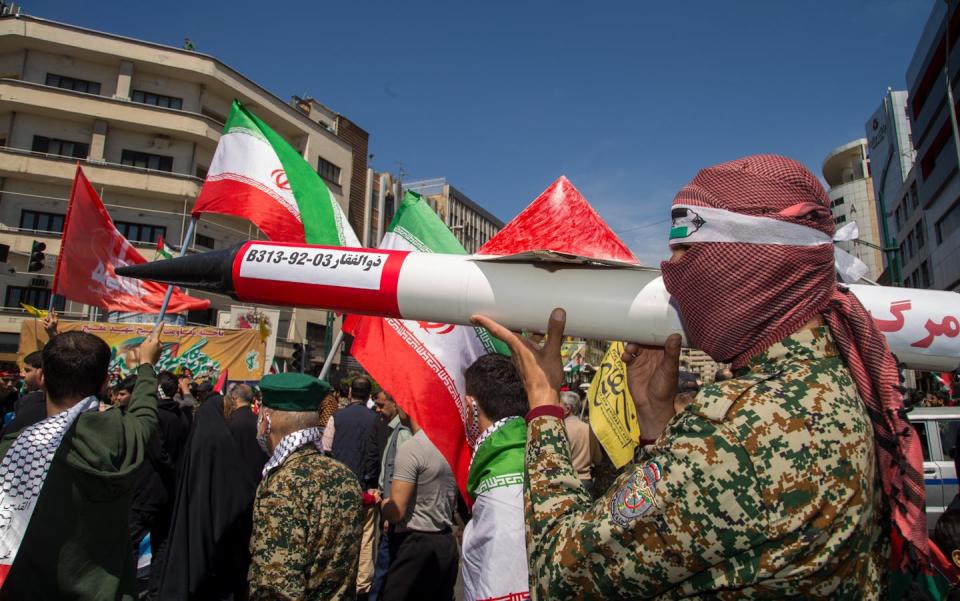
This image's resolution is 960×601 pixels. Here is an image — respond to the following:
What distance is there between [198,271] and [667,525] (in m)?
2.48

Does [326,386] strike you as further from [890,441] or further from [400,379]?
[890,441]

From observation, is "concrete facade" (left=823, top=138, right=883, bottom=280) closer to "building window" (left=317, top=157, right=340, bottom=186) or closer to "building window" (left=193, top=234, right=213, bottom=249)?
"building window" (left=317, top=157, right=340, bottom=186)

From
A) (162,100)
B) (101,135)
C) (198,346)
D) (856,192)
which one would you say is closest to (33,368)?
(198,346)

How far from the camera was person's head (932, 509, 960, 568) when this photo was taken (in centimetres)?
310

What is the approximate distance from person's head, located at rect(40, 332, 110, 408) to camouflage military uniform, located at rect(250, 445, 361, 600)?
1018 millimetres

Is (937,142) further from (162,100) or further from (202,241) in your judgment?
(162,100)

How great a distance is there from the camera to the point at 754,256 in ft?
5.00

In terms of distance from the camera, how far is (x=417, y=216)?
4820 millimetres

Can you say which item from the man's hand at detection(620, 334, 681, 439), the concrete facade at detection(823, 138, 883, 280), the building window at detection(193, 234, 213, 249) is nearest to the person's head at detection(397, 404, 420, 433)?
the man's hand at detection(620, 334, 681, 439)

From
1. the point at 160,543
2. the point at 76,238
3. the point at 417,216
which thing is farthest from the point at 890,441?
the point at 76,238

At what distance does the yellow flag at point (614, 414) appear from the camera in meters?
4.66

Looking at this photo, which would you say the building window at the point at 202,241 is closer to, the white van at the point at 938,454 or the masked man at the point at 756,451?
the white van at the point at 938,454

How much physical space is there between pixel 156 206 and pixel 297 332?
31.6ft

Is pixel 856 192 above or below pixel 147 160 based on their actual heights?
above
